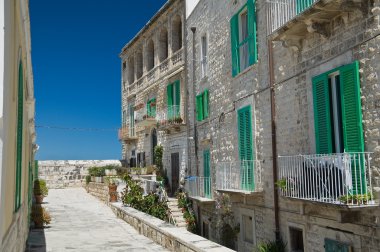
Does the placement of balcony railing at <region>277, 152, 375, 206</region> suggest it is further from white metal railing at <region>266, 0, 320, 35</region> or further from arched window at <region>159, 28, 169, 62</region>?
arched window at <region>159, 28, 169, 62</region>

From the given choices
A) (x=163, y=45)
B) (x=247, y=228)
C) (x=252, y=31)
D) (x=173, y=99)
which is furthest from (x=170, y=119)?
(x=252, y=31)

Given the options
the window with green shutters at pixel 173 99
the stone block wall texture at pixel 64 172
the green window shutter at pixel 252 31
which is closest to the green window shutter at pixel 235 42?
the green window shutter at pixel 252 31

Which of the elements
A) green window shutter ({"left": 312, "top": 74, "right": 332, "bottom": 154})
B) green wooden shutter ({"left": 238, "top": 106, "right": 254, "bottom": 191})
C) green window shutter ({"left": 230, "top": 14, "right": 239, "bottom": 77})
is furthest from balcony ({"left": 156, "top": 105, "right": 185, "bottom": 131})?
green window shutter ({"left": 312, "top": 74, "right": 332, "bottom": 154})

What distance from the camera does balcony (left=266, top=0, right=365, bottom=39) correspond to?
865cm

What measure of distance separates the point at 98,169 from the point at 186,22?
1353 centimetres

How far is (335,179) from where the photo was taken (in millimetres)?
8477

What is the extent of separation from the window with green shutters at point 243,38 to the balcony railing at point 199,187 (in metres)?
4.93

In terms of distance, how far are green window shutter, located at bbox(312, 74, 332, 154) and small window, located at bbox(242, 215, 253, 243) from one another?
4.95m

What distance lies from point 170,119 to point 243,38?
825 centimetres

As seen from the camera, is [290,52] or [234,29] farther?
[234,29]

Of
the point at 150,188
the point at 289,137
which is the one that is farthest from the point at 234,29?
the point at 150,188

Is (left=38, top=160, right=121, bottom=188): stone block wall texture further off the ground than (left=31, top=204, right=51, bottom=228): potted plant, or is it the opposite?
(left=38, top=160, right=121, bottom=188): stone block wall texture

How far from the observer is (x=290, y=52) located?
36.7 feet

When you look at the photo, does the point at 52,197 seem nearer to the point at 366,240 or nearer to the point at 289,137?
the point at 289,137
